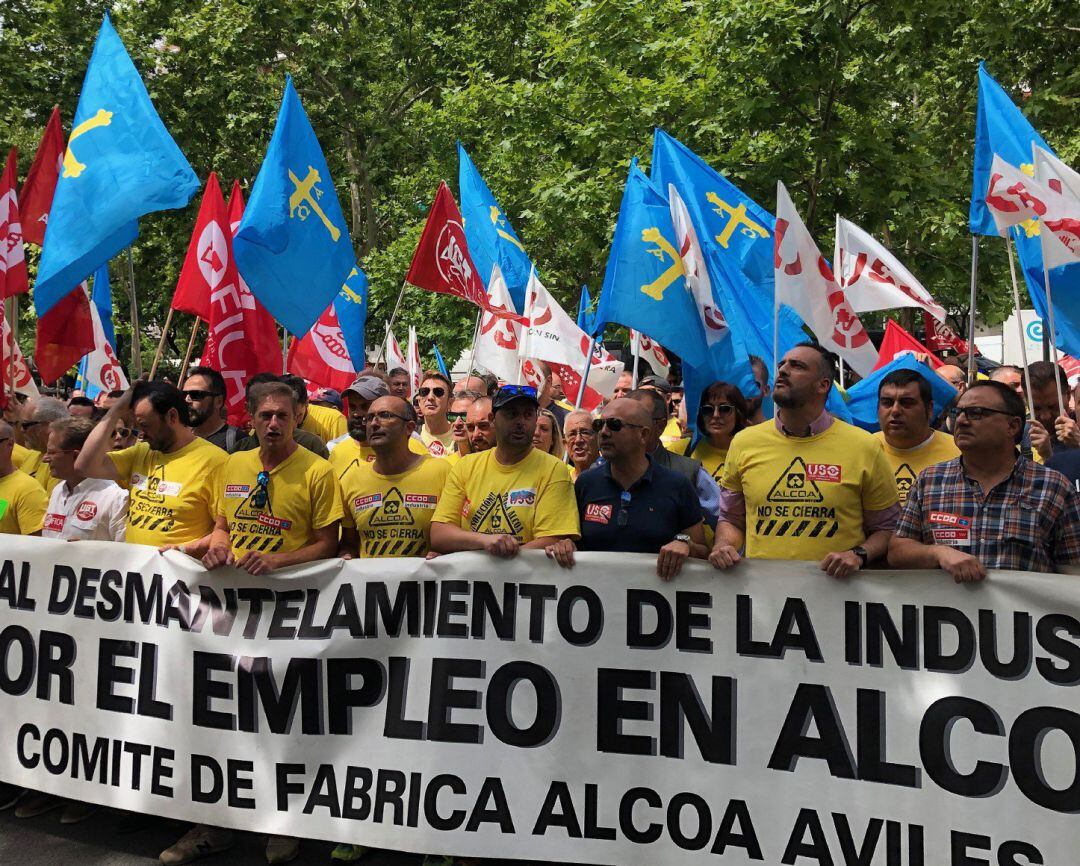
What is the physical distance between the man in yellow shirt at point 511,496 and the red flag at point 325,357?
19.0ft

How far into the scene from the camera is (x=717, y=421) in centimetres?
625

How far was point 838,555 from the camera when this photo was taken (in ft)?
14.8

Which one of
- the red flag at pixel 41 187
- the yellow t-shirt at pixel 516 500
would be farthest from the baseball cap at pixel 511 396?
the red flag at pixel 41 187

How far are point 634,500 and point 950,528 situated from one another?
4.03 feet

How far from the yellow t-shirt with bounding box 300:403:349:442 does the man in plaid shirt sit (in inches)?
181

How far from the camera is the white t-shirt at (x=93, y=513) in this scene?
6035 mm

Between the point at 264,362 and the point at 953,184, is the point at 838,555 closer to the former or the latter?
the point at 264,362

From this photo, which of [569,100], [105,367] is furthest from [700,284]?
[569,100]

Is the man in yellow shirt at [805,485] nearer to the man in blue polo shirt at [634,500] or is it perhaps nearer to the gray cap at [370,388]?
the man in blue polo shirt at [634,500]

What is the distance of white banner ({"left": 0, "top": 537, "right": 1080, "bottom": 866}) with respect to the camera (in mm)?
4270

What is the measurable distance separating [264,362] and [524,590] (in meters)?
3.46

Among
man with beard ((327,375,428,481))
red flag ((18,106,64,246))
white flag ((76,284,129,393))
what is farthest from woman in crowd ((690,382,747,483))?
white flag ((76,284,129,393))

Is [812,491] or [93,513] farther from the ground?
[812,491]

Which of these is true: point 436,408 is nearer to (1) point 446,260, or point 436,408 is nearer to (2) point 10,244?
(1) point 446,260
